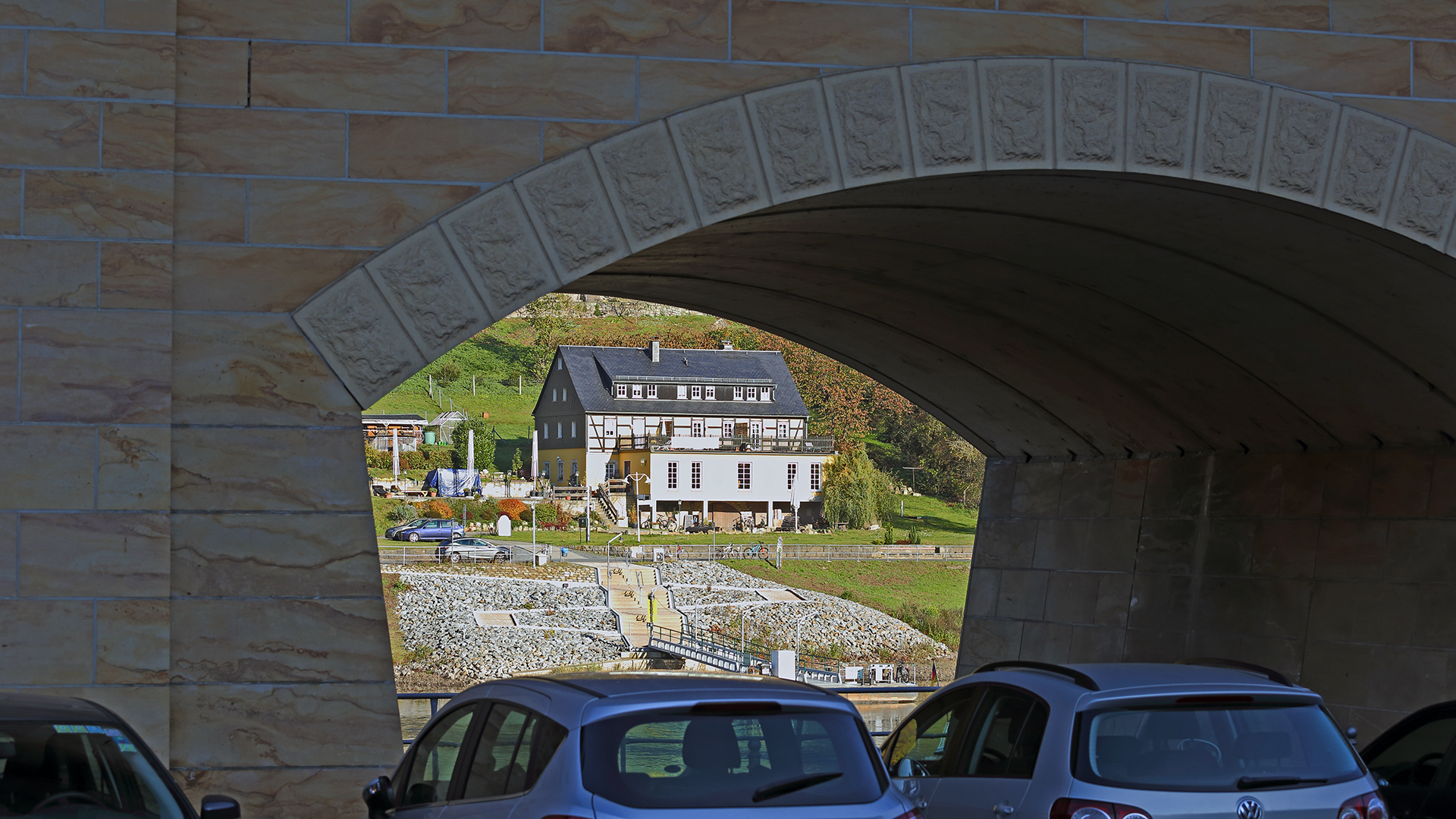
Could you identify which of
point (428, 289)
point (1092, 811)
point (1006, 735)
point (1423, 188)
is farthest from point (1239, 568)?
point (428, 289)

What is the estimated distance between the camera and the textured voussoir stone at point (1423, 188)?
8625mm

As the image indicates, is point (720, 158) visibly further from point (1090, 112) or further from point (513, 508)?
point (513, 508)

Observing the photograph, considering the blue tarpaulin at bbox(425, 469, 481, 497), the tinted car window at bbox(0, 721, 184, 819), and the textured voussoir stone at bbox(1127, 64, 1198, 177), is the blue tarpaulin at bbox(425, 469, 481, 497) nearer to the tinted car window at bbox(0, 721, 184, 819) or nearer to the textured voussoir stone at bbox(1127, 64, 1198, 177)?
the textured voussoir stone at bbox(1127, 64, 1198, 177)

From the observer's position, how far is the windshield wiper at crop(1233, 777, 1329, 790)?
218 inches

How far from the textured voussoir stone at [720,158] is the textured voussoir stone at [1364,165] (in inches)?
142

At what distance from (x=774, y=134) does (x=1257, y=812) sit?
14.5 feet

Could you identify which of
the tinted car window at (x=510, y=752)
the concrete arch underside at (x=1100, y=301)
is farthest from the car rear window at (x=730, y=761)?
the concrete arch underside at (x=1100, y=301)

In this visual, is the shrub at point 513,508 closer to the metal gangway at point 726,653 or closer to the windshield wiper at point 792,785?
the metal gangway at point 726,653

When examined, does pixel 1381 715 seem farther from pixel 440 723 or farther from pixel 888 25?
pixel 440 723

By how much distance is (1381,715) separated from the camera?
1162 centimetres

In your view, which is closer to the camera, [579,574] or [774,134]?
[774,134]

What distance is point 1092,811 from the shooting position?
5410 mm

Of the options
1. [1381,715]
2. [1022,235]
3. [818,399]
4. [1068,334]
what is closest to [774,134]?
[1022,235]

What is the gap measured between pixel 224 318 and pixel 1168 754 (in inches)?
202
